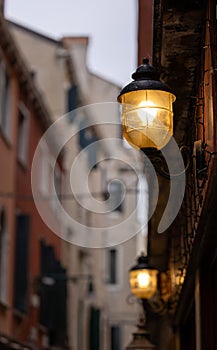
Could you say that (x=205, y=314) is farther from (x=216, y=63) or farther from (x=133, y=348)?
(x=133, y=348)

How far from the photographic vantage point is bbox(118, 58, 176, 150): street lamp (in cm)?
524

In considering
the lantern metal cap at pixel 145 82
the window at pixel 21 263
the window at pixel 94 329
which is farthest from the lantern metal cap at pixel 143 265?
the window at pixel 94 329

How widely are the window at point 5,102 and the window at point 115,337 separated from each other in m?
22.6

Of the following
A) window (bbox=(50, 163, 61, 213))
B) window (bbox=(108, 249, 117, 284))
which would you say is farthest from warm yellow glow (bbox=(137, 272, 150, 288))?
window (bbox=(108, 249, 117, 284))

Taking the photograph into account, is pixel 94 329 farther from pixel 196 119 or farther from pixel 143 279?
pixel 196 119

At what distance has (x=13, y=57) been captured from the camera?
20109 mm

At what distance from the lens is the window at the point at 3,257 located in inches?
739

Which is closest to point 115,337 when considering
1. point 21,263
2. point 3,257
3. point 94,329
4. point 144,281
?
point 94,329

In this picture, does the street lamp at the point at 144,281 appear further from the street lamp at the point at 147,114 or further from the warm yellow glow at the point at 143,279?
the street lamp at the point at 147,114

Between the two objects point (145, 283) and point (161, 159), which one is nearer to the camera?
point (161, 159)

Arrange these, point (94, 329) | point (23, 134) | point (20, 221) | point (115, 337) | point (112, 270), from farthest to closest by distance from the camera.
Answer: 1. point (115, 337)
2. point (112, 270)
3. point (94, 329)
4. point (23, 134)
5. point (20, 221)

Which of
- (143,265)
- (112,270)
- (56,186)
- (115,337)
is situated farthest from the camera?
(115,337)

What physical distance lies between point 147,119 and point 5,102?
49.2 ft

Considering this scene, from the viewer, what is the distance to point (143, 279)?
11164 mm
